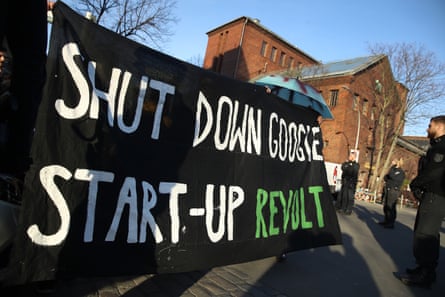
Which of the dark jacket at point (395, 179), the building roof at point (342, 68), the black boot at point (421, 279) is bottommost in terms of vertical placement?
the black boot at point (421, 279)

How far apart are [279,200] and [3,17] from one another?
2987 millimetres

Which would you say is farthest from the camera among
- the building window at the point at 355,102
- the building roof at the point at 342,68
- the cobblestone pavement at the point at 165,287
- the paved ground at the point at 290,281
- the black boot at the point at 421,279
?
the building window at the point at 355,102

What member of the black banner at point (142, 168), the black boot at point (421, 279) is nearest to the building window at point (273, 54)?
the black banner at point (142, 168)

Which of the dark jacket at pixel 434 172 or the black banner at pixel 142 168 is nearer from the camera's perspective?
→ the black banner at pixel 142 168

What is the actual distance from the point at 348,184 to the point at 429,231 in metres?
5.81

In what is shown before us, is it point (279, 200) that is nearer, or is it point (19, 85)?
point (19, 85)

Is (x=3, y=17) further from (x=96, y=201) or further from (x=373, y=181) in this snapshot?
(x=373, y=181)

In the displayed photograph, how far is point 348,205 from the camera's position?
972cm

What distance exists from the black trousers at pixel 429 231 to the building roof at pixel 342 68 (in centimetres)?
2692

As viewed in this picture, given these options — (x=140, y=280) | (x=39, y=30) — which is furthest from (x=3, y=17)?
(x=140, y=280)

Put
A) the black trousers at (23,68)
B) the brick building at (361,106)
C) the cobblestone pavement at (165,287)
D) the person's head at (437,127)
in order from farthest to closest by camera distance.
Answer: the brick building at (361,106) → the person's head at (437,127) → the cobblestone pavement at (165,287) → the black trousers at (23,68)

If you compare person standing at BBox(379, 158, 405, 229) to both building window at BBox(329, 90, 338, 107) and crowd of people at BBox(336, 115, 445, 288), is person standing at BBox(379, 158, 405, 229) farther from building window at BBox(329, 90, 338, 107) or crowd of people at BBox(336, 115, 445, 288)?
building window at BBox(329, 90, 338, 107)

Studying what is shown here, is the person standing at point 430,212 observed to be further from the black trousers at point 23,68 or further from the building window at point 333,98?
the building window at point 333,98

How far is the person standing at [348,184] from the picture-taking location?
9.38 meters
